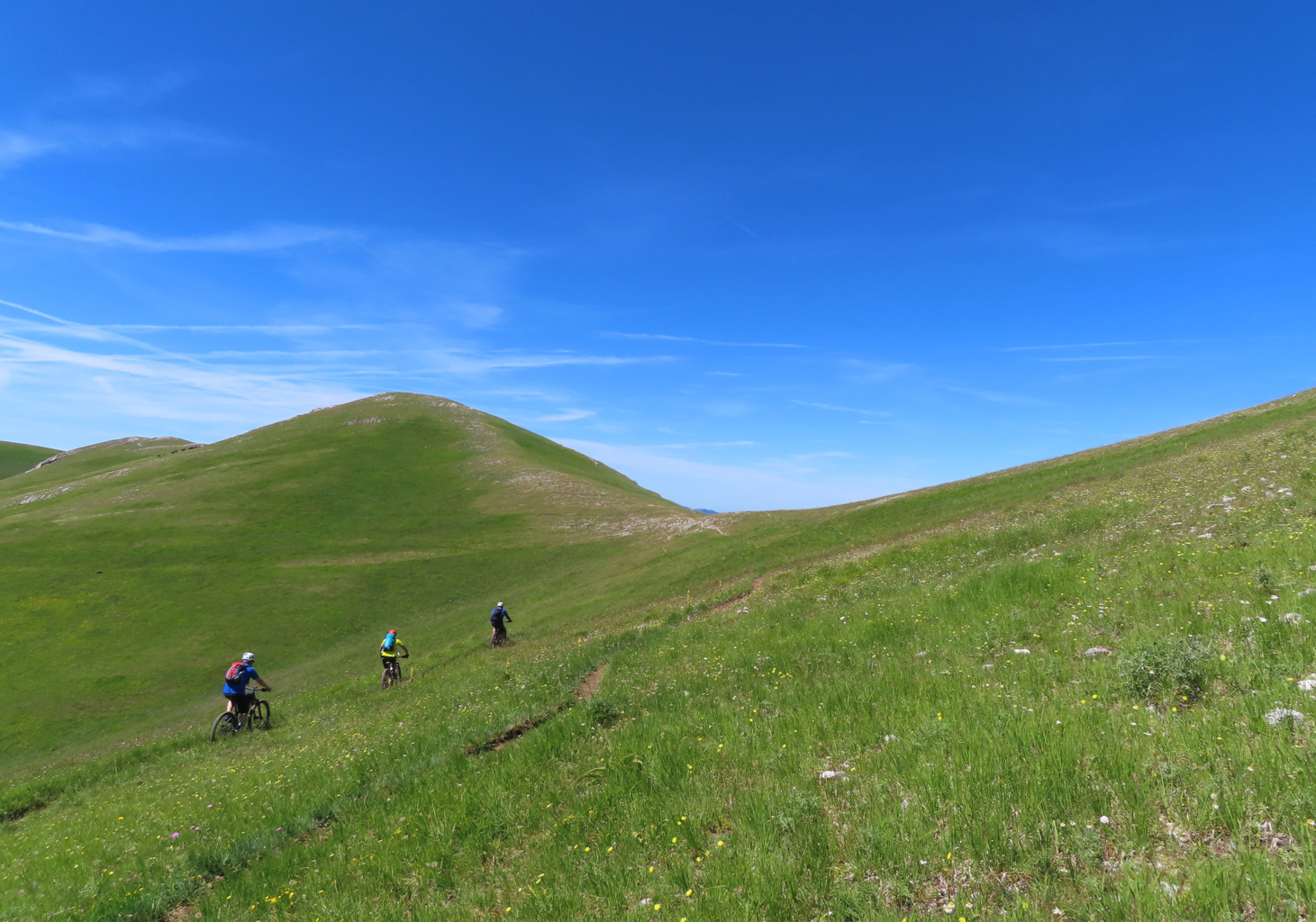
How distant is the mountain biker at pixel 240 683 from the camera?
23.3 m

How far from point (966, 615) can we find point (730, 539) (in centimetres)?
3902

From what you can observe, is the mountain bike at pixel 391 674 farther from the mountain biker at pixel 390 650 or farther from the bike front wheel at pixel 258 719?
the bike front wheel at pixel 258 719

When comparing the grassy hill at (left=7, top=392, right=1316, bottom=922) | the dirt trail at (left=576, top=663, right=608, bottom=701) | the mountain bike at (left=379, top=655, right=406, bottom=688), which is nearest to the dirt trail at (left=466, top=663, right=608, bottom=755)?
the dirt trail at (left=576, top=663, right=608, bottom=701)

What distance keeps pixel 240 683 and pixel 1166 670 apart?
30.0 metres

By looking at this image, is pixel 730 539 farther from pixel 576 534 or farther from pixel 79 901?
pixel 79 901

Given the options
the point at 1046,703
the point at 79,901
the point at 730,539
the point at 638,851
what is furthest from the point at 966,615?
the point at 730,539

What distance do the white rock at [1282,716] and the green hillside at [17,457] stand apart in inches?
10271

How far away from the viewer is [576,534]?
7062cm

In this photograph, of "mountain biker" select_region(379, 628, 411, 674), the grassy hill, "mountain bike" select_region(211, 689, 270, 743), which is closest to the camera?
the grassy hill

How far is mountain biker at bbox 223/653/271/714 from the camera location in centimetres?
2333

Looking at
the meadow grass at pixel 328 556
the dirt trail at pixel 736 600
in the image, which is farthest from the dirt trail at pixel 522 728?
the meadow grass at pixel 328 556

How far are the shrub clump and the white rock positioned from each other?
1.08m

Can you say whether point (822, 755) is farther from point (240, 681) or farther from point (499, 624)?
point (499, 624)

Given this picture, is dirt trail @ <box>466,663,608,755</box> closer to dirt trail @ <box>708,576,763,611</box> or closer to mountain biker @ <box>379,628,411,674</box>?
dirt trail @ <box>708,576,763,611</box>
